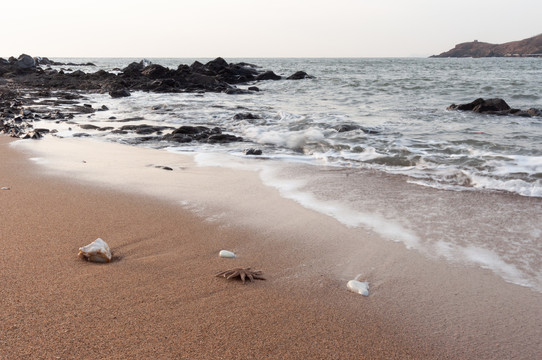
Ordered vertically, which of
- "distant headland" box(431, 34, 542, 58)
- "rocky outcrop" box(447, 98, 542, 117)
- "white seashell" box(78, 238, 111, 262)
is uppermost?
"distant headland" box(431, 34, 542, 58)

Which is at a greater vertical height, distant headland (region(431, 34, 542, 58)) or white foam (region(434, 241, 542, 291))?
distant headland (region(431, 34, 542, 58))

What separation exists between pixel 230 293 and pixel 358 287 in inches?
28.6

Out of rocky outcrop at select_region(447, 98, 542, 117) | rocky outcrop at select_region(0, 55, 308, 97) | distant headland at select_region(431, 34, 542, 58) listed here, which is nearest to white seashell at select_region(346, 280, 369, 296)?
rocky outcrop at select_region(447, 98, 542, 117)

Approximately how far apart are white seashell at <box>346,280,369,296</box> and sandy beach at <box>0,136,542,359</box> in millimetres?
41

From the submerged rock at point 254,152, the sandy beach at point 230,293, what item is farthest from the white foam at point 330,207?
the submerged rock at point 254,152

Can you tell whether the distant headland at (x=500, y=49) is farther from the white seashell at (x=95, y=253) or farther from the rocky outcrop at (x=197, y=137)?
the white seashell at (x=95, y=253)

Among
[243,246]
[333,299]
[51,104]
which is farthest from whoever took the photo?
[51,104]

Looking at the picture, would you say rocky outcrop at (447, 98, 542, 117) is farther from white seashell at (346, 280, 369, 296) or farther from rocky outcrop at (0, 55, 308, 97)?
rocky outcrop at (0, 55, 308, 97)

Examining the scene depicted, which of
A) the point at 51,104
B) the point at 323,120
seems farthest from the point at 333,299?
the point at 51,104

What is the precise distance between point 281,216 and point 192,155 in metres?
3.28

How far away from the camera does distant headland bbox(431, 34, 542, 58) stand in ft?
399

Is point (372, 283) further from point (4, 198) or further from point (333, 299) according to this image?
point (4, 198)

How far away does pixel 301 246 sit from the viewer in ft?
10.2

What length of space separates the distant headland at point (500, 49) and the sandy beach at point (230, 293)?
137754mm
